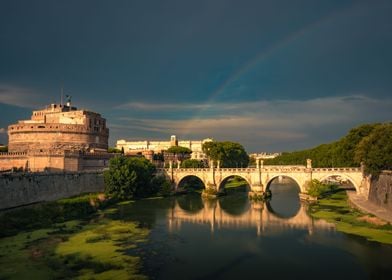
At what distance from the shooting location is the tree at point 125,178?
52719 millimetres

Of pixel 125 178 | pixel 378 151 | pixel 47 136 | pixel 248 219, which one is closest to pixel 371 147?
pixel 378 151

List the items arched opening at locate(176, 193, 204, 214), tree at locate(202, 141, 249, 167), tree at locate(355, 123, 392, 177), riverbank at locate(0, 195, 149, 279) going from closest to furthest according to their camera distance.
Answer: riverbank at locate(0, 195, 149, 279)
tree at locate(355, 123, 392, 177)
arched opening at locate(176, 193, 204, 214)
tree at locate(202, 141, 249, 167)

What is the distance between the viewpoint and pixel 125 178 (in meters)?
53.6

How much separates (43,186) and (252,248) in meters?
24.5

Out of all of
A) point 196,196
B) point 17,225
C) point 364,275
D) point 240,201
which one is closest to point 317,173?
point 240,201

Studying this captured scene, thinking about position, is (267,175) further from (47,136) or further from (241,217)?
(47,136)

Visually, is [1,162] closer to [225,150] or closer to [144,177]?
[144,177]

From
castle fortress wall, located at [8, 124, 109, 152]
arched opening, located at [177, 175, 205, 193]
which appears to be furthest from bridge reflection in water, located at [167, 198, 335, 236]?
castle fortress wall, located at [8, 124, 109, 152]

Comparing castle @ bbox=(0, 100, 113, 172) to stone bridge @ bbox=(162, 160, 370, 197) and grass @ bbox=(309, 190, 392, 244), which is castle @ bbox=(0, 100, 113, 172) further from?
grass @ bbox=(309, 190, 392, 244)

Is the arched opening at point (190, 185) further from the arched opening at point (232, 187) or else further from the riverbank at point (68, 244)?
the riverbank at point (68, 244)

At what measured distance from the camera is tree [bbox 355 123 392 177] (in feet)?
133

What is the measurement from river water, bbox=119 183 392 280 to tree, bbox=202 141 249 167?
128 feet

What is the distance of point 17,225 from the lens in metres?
32.1

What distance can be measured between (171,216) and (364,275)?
23.9 m
